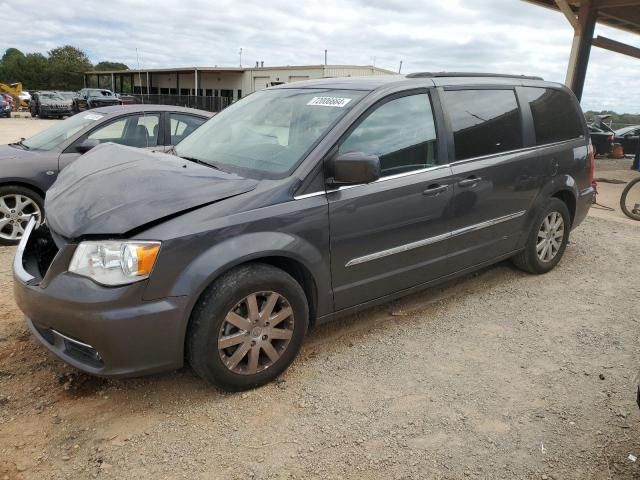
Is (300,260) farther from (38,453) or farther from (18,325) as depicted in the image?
(18,325)

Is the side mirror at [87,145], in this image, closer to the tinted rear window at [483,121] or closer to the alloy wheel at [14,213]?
the alloy wheel at [14,213]

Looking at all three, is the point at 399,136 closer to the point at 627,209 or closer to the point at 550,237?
the point at 550,237

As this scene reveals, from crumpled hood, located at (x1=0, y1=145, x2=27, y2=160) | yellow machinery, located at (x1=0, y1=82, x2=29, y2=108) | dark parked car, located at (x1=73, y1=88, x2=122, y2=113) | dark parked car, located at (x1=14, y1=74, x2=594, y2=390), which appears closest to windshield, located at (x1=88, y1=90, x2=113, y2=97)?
dark parked car, located at (x1=73, y1=88, x2=122, y2=113)

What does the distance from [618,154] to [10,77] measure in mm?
72264

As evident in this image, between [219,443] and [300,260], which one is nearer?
[219,443]

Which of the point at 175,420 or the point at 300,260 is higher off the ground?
the point at 300,260

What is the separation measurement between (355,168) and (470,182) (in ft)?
4.28

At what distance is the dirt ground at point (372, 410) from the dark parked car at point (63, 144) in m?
1.80

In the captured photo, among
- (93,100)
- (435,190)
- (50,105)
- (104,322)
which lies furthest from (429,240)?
(50,105)

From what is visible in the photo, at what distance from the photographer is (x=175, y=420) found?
2.68m

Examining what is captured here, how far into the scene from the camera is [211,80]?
41.9 meters

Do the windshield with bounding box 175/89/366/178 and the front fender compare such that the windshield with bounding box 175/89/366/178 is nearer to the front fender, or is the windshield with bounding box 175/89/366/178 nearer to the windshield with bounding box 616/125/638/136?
the front fender

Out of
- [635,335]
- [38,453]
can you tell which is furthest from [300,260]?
[635,335]

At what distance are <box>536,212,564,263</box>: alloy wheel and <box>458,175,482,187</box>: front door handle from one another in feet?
3.93
